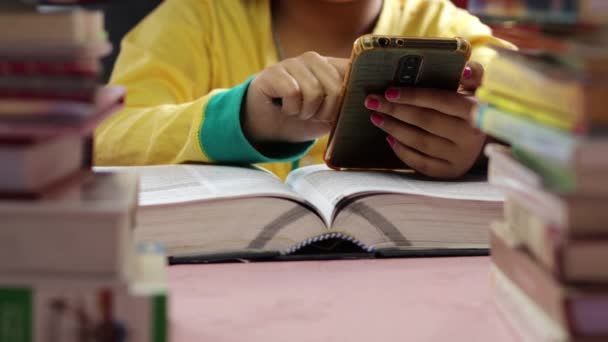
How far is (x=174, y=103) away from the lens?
1.30m

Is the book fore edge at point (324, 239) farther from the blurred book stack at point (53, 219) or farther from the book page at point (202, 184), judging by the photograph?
the blurred book stack at point (53, 219)

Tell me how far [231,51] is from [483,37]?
0.38 metres

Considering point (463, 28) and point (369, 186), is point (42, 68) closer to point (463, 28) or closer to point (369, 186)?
point (369, 186)

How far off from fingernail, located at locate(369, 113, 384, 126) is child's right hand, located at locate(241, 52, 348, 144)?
45mm

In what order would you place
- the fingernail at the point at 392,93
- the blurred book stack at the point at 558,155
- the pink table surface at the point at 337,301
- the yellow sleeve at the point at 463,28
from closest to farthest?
Answer: 1. the blurred book stack at the point at 558,155
2. the pink table surface at the point at 337,301
3. the fingernail at the point at 392,93
4. the yellow sleeve at the point at 463,28

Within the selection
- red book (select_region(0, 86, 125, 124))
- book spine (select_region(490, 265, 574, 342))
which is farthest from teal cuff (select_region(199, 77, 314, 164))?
red book (select_region(0, 86, 125, 124))

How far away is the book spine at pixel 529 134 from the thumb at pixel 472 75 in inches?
16.7

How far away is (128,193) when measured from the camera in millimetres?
488

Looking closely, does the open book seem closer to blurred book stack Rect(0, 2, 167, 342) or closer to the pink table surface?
the pink table surface

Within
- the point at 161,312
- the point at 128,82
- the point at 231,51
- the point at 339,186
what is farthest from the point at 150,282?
the point at 231,51

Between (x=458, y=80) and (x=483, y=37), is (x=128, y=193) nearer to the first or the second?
(x=458, y=80)

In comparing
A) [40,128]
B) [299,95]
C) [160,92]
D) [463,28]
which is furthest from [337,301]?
[463,28]

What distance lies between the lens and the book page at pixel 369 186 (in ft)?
2.58

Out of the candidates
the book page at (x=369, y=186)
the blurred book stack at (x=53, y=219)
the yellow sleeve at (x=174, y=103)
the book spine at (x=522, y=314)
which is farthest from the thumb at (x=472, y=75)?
the blurred book stack at (x=53, y=219)
